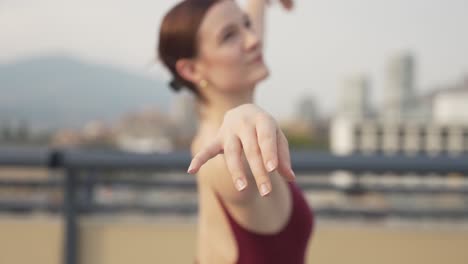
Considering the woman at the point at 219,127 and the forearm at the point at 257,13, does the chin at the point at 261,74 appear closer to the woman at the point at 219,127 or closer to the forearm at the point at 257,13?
the woman at the point at 219,127

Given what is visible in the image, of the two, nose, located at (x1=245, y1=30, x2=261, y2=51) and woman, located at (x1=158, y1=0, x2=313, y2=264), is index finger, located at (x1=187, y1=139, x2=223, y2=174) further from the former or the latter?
nose, located at (x1=245, y1=30, x2=261, y2=51)

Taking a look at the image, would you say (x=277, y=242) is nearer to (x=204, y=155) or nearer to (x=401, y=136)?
(x=204, y=155)

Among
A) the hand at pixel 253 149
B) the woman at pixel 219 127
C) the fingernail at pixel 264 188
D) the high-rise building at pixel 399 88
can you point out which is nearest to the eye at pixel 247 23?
the woman at pixel 219 127

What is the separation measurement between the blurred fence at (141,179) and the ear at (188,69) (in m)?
1.00

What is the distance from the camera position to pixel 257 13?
1.21 metres

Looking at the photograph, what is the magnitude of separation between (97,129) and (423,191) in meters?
66.6

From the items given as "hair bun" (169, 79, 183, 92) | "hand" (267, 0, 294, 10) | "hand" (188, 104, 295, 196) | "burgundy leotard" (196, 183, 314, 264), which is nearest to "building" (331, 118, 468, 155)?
"hand" (267, 0, 294, 10)

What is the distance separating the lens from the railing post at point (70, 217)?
7.40 ft

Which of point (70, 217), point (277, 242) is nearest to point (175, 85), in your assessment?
point (277, 242)

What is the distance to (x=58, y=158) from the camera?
7.20 ft

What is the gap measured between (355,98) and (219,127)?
64.1 meters

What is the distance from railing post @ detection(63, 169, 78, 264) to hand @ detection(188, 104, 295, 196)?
5.35ft

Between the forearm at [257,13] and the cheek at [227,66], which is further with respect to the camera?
the forearm at [257,13]

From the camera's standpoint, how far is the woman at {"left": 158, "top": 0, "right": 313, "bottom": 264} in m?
0.95
